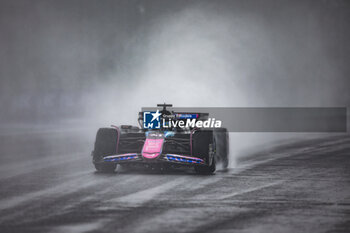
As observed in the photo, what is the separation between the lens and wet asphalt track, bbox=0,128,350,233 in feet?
21.7

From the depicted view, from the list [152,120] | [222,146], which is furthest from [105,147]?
[222,146]

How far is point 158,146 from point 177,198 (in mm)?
2696

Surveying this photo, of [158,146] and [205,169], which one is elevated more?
[158,146]

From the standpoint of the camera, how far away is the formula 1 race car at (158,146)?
35.5 feet

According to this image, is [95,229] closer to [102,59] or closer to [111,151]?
[111,151]

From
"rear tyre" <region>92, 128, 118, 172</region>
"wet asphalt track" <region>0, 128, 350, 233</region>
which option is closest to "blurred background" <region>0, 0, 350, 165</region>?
"wet asphalt track" <region>0, 128, 350, 233</region>

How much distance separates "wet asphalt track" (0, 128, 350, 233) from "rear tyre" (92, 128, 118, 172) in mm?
277

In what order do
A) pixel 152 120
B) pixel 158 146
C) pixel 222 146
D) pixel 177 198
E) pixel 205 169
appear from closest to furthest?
pixel 177 198 → pixel 158 146 → pixel 205 169 → pixel 152 120 → pixel 222 146

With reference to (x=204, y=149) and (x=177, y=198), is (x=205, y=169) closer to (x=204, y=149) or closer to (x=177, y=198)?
(x=204, y=149)

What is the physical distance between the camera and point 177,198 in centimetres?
838

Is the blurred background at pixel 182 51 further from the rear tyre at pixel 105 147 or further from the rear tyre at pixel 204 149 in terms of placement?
the rear tyre at pixel 204 149

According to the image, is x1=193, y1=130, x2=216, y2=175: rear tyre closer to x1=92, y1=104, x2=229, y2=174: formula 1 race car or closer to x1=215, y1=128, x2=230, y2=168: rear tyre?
x1=92, y1=104, x2=229, y2=174: formula 1 race car

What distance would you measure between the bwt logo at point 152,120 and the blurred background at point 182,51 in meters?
30.1

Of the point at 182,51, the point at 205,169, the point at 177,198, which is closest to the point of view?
the point at 177,198
